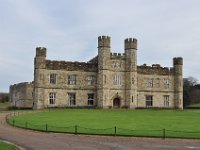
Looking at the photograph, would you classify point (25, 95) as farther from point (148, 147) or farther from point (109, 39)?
point (148, 147)

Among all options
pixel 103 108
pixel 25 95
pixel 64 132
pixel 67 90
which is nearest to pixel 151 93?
pixel 103 108

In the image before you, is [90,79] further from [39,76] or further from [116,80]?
[39,76]

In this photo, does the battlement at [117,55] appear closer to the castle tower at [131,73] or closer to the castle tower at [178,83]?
the castle tower at [131,73]

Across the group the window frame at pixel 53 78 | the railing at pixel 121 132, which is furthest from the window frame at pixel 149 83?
the railing at pixel 121 132

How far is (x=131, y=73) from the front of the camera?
6525 cm

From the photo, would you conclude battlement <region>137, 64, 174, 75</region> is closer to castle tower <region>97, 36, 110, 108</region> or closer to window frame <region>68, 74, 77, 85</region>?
castle tower <region>97, 36, 110, 108</region>

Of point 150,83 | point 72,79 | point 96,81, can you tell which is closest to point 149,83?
point 150,83

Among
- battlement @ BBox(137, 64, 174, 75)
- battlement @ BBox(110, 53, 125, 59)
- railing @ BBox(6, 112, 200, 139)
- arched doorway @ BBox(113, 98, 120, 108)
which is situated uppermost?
battlement @ BBox(110, 53, 125, 59)

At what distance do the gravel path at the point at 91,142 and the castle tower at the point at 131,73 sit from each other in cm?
3938

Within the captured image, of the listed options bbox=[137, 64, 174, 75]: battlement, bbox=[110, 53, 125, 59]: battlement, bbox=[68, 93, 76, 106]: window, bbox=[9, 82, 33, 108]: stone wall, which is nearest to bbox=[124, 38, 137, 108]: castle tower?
bbox=[110, 53, 125, 59]: battlement

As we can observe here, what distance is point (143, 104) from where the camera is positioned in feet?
226

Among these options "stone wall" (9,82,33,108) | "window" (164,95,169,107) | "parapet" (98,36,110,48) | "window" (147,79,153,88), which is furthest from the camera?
"stone wall" (9,82,33,108)

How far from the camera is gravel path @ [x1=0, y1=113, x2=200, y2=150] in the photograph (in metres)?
20.9

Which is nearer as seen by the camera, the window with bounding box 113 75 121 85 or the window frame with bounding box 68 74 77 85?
the window frame with bounding box 68 74 77 85
